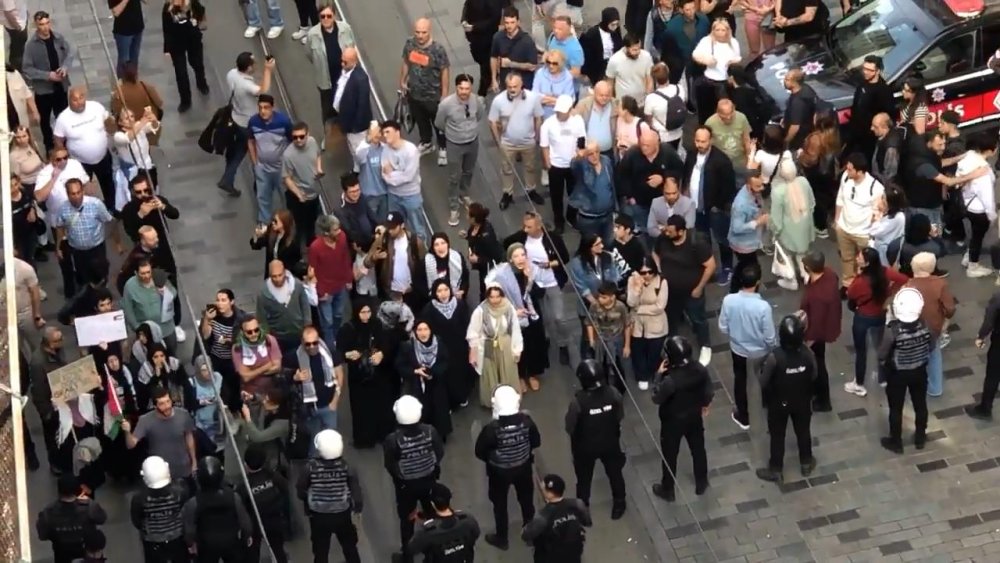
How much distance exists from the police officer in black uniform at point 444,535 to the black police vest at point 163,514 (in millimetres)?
1716

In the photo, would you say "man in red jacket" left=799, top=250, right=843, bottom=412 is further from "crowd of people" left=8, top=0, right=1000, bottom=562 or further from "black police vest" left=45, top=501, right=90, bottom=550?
"black police vest" left=45, top=501, right=90, bottom=550

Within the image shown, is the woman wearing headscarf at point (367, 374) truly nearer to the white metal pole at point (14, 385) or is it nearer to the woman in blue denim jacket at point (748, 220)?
the woman in blue denim jacket at point (748, 220)

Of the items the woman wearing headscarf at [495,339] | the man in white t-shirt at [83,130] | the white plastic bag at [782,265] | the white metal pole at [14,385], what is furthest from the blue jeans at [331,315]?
the white metal pole at [14,385]

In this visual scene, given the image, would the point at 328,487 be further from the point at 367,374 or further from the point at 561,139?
the point at 561,139

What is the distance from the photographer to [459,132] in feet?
55.3

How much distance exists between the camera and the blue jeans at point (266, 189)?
55.2 feet

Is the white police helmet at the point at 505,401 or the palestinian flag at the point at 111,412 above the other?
the white police helmet at the point at 505,401

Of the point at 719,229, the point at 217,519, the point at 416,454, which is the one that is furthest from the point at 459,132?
the point at 217,519

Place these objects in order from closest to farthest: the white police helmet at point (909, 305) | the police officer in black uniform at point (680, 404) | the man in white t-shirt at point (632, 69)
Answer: the police officer in black uniform at point (680, 404) → the white police helmet at point (909, 305) → the man in white t-shirt at point (632, 69)

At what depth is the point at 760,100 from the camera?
1767cm

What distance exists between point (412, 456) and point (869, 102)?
19.7ft

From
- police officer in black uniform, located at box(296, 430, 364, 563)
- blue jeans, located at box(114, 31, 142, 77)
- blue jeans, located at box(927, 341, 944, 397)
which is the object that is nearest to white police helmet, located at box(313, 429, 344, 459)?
police officer in black uniform, located at box(296, 430, 364, 563)

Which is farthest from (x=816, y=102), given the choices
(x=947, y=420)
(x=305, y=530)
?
(x=305, y=530)

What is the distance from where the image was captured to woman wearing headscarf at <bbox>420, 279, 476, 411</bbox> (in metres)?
14.8
